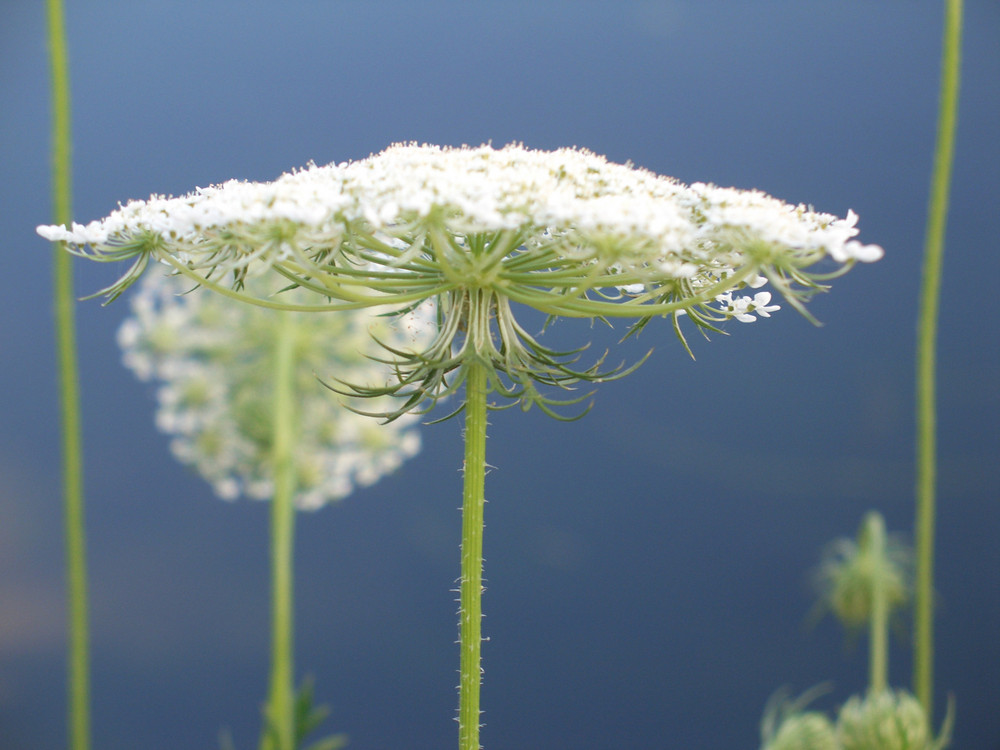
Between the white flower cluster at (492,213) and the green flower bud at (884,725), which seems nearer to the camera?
the white flower cluster at (492,213)

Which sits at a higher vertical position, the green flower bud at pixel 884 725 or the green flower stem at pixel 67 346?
the green flower stem at pixel 67 346

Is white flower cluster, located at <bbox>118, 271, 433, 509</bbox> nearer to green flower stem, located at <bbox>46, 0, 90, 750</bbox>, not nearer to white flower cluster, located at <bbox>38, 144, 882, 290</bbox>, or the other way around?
green flower stem, located at <bbox>46, 0, 90, 750</bbox>

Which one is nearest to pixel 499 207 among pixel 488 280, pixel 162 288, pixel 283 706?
pixel 488 280

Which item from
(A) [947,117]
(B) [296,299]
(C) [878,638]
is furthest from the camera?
(B) [296,299]

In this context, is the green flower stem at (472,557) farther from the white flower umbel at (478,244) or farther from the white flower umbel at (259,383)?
the white flower umbel at (259,383)

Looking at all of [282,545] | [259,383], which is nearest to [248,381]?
[259,383]

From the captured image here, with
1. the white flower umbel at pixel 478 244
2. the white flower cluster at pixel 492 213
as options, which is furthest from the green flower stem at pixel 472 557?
the white flower cluster at pixel 492 213

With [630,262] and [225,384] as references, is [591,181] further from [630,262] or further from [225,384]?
[225,384]

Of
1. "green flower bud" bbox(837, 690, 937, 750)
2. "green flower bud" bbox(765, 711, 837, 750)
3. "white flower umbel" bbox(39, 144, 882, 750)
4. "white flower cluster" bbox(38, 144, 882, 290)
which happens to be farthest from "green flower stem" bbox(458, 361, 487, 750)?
"green flower bud" bbox(837, 690, 937, 750)
